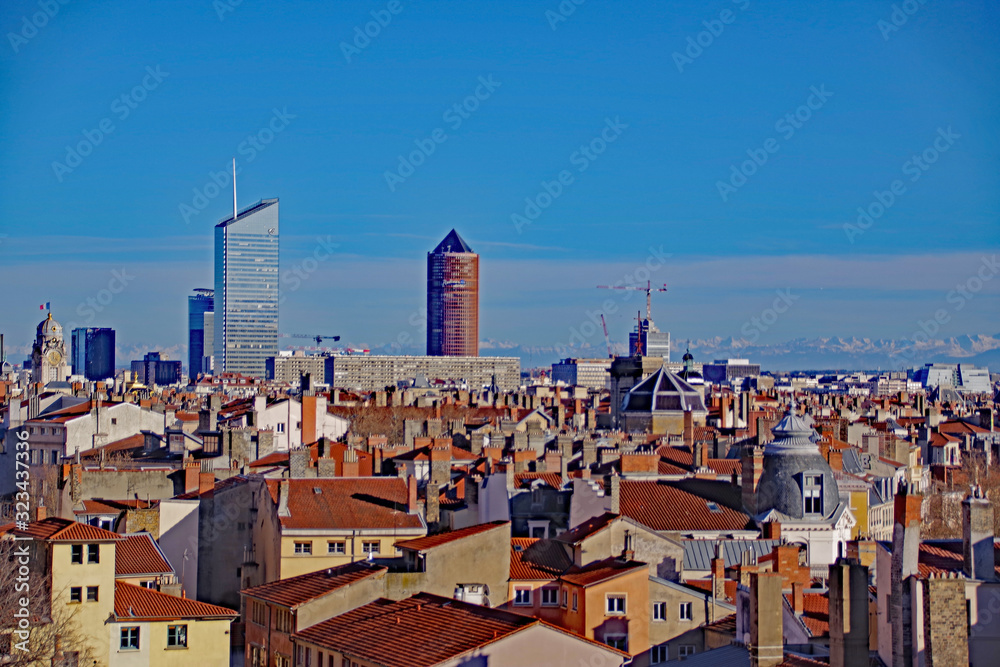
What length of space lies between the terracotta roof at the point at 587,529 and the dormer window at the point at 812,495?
981 centimetres

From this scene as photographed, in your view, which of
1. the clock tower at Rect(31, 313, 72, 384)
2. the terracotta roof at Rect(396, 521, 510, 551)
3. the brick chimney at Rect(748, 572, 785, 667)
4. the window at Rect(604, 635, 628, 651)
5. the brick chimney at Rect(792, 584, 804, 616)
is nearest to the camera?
the brick chimney at Rect(748, 572, 785, 667)

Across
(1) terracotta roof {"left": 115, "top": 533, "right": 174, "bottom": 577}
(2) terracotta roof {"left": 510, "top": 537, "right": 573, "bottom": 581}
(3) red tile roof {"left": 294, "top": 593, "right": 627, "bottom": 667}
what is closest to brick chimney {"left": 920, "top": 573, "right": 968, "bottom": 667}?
(3) red tile roof {"left": 294, "top": 593, "right": 627, "bottom": 667}

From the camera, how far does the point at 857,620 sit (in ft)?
85.7

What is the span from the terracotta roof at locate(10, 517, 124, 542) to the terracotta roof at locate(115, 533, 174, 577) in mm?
3289

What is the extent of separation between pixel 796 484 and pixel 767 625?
918 inches

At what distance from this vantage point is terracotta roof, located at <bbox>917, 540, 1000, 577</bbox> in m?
29.1

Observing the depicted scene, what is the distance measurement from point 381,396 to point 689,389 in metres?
46.8

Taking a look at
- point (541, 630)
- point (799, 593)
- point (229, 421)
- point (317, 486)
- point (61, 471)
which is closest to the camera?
point (541, 630)

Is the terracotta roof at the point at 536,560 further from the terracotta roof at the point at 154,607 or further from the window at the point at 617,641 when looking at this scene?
the terracotta roof at the point at 154,607

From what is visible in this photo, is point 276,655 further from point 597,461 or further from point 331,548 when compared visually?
point 597,461

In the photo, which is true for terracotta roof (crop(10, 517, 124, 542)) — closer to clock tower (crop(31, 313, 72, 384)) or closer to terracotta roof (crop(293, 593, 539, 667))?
terracotta roof (crop(293, 593, 539, 667))

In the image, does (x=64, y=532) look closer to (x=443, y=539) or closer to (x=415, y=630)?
(x=443, y=539)

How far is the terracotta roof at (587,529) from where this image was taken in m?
37.6

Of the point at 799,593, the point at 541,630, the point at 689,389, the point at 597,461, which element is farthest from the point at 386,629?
the point at 689,389
